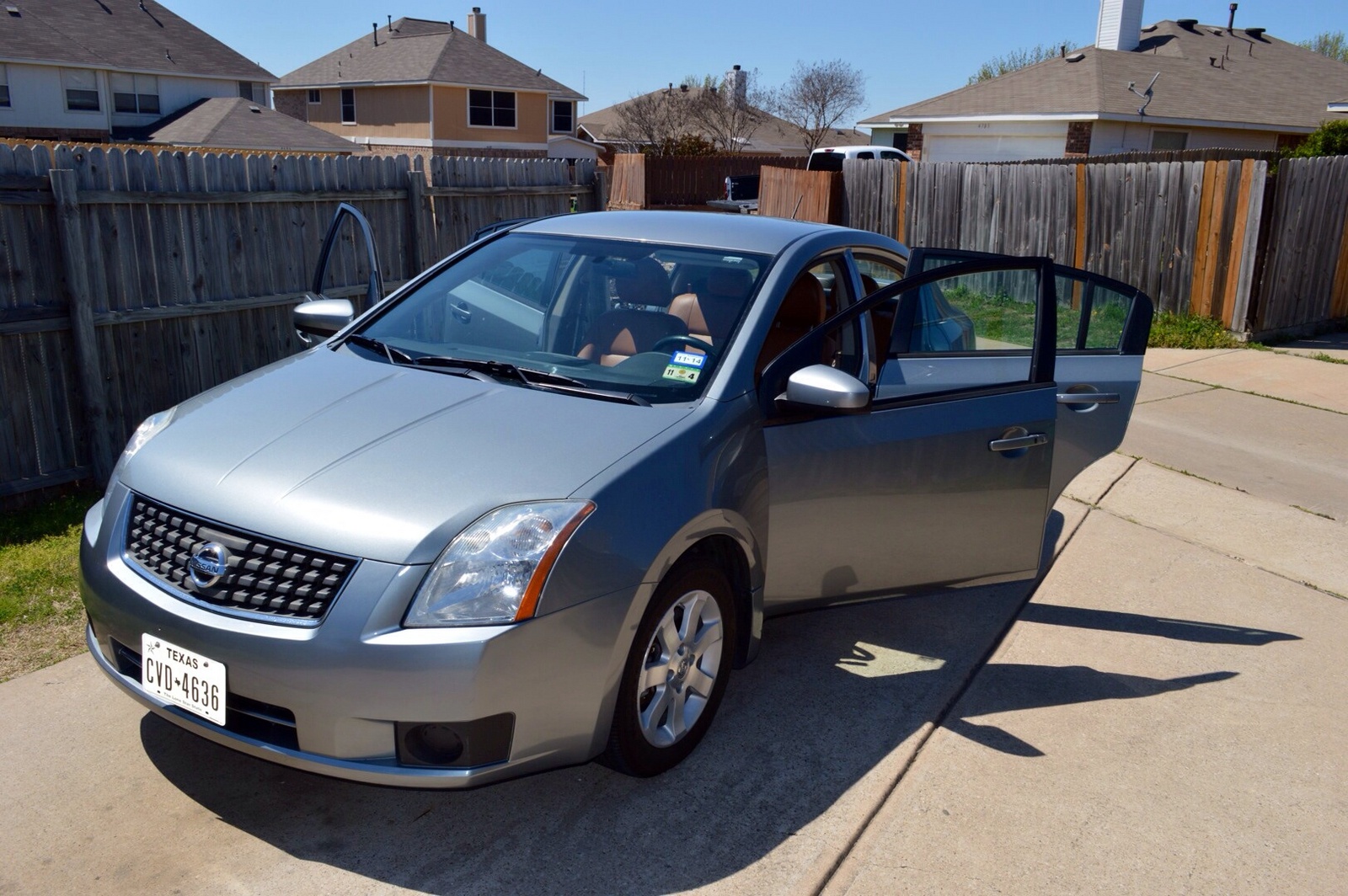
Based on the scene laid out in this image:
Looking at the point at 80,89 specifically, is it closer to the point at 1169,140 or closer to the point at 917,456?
the point at 1169,140

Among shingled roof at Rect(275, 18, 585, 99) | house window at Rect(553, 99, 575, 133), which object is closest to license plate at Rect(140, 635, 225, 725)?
shingled roof at Rect(275, 18, 585, 99)

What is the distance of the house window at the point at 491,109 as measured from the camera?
148 feet

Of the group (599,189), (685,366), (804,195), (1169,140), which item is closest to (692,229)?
(685,366)

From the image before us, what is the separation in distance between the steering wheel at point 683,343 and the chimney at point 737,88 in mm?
55883

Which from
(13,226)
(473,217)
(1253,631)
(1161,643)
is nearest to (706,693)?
(1161,643)

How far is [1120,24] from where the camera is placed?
3039 cm

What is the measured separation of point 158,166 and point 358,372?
361 centimetres

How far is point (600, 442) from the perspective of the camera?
3.34m

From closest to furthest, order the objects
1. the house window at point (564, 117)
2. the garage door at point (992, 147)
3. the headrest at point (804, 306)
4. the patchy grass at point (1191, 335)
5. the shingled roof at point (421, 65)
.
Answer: the headrest at point (804, 306), the patchy grass at point (1191, 335), the garage door at point (992, 147), the shingled roof at point (421, 65), the house window at point (564, 117)

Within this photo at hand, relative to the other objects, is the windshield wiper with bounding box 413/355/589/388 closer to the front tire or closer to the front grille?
the front tire

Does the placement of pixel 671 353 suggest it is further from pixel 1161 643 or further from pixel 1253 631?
pixel 1253 631

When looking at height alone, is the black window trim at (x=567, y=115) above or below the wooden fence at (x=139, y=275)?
above

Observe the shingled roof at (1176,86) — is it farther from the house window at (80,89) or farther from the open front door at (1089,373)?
the house window at (80,89)

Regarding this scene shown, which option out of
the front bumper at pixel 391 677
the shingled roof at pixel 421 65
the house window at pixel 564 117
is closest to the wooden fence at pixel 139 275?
the front bumper at pixel 391 677
